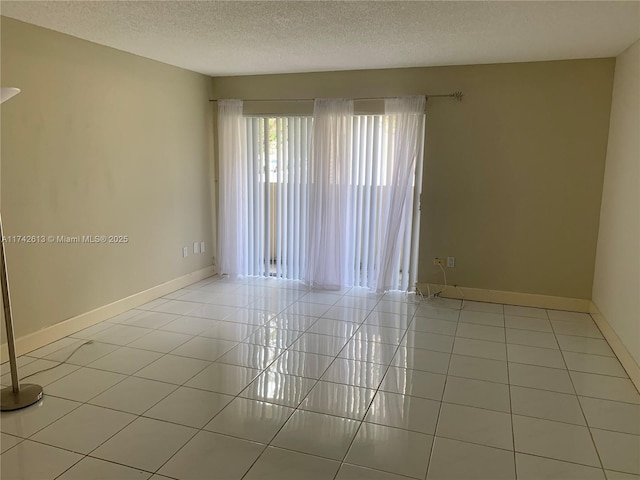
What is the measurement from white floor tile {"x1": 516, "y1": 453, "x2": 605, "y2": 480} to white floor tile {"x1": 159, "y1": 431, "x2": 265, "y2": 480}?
1.22 m

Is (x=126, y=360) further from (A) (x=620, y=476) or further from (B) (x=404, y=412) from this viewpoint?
(A) (x=620, y=476)

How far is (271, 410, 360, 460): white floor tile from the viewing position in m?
2.25

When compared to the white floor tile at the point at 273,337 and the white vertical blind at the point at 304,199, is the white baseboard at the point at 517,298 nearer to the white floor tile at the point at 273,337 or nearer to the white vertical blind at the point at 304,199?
the white vertical blind at the point at 304,199

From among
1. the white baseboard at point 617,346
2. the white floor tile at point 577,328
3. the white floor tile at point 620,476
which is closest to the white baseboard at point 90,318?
the white floor tile at point 620,476

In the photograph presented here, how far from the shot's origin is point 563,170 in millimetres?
4309

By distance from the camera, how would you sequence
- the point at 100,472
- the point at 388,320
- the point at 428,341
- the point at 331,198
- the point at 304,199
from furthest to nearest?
the point at 304,199, the point at 331,198, the point at 388,320, the point at 428,341, the point at 100,472

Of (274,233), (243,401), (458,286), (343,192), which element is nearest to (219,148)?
(274,233)

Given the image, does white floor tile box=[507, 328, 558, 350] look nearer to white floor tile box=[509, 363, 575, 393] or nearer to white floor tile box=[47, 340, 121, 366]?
white floor tile box=[509, 363, 575, 393]

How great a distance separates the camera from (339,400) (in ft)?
8.95

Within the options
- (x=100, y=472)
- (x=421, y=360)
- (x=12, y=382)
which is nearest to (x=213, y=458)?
(x=100, y=472)

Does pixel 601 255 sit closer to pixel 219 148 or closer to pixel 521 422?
pixel 521 422

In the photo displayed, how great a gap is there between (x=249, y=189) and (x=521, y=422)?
387 cm

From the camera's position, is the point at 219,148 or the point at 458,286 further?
the point at 219,148

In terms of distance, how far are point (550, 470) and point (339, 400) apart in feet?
3.70
